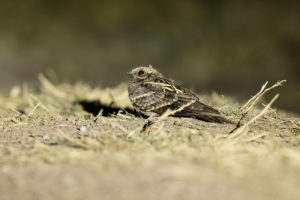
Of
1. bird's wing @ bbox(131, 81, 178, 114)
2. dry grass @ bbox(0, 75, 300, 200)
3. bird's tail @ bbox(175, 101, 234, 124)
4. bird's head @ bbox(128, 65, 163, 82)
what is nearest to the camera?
dry grass @ bbox(0, 75, 300, 200)

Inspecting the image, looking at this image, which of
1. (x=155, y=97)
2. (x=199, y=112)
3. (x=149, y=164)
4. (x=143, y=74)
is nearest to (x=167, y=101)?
(x=155, y=97)

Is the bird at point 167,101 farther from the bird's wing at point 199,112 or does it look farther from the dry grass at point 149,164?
the dry grass at point 149,164

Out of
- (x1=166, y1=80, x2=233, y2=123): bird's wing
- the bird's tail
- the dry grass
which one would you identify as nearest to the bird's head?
(x1=166, y1=80, x2=233, y2=123): bird's wing

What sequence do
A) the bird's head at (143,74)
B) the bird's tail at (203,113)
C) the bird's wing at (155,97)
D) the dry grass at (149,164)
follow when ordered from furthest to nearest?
1. the bird's head at (143,74)
2. the bird's wing at (155,97)
3. the bird's tail at (203,113)
4. the dry grass at (149,164)

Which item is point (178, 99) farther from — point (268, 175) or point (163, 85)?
point (268, 175)

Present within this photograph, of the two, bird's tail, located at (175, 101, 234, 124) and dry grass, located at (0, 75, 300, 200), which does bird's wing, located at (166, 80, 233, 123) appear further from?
dry grass, located at (0, 75, 300, 200)

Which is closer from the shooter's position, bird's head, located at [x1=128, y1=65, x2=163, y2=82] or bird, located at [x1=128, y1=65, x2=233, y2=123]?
bird, located at [x1=128, y1=65, x2=233, y2=123]

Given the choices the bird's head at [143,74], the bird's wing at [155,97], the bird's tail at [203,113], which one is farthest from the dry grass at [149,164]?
the bird's head at [143,74]

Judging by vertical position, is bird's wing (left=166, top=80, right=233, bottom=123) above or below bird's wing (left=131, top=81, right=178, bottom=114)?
below

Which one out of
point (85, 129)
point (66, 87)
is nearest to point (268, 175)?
point (85, 129)
